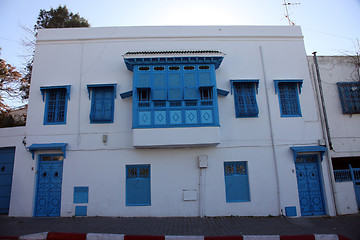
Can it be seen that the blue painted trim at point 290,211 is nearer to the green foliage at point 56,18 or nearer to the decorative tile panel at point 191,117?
the decorative tile panel at point 191,117

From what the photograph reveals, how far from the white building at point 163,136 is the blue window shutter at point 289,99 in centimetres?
4

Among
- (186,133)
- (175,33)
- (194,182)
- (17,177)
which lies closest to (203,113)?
(186,133)

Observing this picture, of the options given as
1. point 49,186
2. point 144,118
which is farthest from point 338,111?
point 49,186

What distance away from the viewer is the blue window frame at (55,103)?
8492 mm

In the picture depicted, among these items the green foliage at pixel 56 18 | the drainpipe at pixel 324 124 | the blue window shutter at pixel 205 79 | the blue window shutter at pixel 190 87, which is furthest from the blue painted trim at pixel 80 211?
the green foliage at pixel 56 18

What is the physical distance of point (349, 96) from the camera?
9.20m

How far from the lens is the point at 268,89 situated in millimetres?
8828

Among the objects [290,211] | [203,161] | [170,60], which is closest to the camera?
[290,211]

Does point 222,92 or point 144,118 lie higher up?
point 222,92

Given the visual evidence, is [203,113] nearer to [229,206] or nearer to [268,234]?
[229,206]

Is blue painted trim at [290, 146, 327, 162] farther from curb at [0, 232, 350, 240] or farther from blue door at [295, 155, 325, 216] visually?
curb at [0, 232, 350, 240]

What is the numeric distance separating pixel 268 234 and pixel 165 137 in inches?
170

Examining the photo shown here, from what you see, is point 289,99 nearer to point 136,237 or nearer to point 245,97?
point 245,97

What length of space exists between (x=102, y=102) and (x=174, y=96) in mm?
3049
